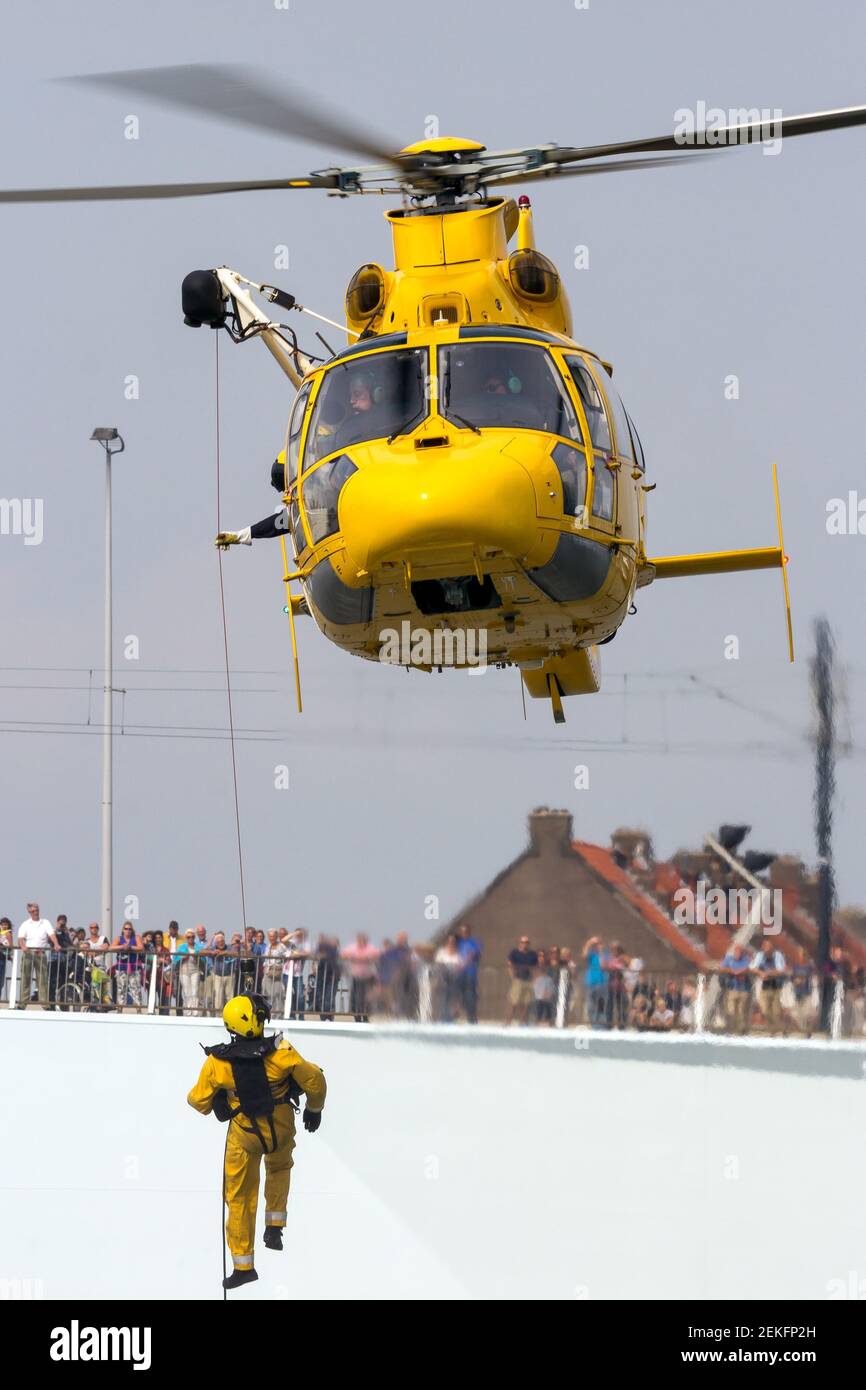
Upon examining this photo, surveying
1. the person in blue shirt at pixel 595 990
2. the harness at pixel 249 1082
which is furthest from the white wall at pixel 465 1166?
the harness at pixel 249 1082

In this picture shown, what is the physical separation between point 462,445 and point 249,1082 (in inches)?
223

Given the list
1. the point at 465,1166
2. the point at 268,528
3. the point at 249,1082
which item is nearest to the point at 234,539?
the point at 268,528

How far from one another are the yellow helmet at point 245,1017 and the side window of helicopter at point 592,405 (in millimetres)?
5336

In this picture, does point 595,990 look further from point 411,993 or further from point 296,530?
point 296,530

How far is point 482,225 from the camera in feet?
53.2

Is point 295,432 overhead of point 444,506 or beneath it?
overhead

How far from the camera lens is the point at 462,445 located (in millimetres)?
14000

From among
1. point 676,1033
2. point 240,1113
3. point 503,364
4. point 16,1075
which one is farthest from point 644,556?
point 16,1075

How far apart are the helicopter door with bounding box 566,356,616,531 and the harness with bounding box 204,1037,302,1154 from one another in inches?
200

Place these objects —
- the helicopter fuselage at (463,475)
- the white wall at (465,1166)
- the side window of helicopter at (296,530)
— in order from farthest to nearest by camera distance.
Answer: the white wall at (465,1166)
the side window of helicopter at (296,530)
the helicopter fuselage at (463,475)

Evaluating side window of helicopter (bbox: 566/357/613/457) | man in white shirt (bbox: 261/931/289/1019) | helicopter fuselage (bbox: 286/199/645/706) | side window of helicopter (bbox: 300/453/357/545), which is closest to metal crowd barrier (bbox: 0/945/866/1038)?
man in white shirt (bbox: 261/931/289/1019)

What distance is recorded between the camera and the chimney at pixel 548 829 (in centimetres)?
2338

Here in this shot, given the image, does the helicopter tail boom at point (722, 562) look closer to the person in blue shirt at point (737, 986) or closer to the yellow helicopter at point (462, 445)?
the yellow helicopter at point (462, 445)
